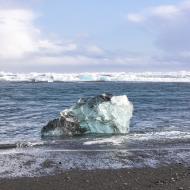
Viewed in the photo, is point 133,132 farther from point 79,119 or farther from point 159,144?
point 159,144

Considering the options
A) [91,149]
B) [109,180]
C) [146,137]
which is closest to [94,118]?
[146,137]

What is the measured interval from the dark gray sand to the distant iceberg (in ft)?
32.2

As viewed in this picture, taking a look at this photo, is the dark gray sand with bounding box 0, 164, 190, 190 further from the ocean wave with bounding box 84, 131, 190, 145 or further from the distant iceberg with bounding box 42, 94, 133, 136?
the distant iceberg with bounding box 42, 94, 133, 136

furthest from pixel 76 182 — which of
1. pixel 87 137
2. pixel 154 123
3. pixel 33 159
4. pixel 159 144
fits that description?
pixel 154 123

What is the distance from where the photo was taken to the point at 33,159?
16719mm

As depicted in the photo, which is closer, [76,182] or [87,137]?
[76,182]

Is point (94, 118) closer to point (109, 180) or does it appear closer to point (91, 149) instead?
point (91, 149)

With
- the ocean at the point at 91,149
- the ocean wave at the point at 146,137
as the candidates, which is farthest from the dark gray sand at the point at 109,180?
the ocean wave at the point at 146,137

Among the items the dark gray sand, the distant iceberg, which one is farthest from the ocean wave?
the dark gray sand

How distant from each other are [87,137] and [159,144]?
4.14 meters

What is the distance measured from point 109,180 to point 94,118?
37.7 ft

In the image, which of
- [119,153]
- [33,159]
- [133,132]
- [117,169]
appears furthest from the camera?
[133,132]

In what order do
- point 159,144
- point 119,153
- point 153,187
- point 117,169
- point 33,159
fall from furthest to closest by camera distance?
point 159,144, point 119,153, point 33,159, point 117,169, point 153,187

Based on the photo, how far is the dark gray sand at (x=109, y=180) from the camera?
514 inches
